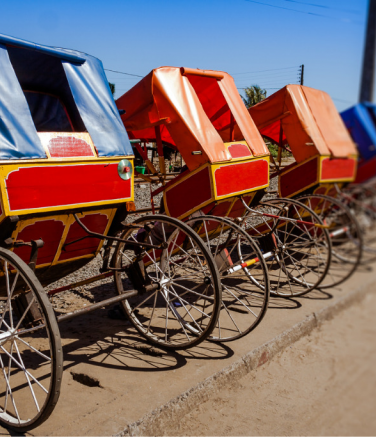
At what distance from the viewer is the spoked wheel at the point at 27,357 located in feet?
6.83

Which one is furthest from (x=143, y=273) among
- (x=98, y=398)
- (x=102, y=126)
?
(x=102, y=126)

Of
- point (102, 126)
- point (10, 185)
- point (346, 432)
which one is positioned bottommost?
point (346, 432)

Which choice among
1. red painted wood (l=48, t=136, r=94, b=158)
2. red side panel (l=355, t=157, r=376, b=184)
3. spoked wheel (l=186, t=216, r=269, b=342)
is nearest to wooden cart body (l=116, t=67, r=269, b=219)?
spoked wheel (l=186, t=216, r=269, b=342)

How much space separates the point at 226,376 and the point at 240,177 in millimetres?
1856

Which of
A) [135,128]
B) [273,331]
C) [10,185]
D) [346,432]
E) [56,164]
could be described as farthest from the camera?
[135,128]

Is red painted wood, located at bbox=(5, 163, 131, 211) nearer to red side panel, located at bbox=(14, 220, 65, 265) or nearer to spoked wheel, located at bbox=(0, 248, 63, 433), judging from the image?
red side panel, located at bbox=(14, 220, 65, 265)

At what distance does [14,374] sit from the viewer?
2.89 metres

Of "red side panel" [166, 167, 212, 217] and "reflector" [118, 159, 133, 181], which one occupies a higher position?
"reflector" [118, 159, 133, 181]

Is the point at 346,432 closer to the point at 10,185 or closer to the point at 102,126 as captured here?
the point at 10,185

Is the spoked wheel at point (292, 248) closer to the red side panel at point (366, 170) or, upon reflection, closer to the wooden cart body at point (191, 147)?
the wooden cart body at point (191, 147)

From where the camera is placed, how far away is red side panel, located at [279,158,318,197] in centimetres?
502

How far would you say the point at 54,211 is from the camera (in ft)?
9.20

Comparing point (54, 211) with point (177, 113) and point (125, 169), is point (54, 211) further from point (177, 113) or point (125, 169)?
point (177, 113)

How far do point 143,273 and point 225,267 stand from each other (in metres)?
0.90
